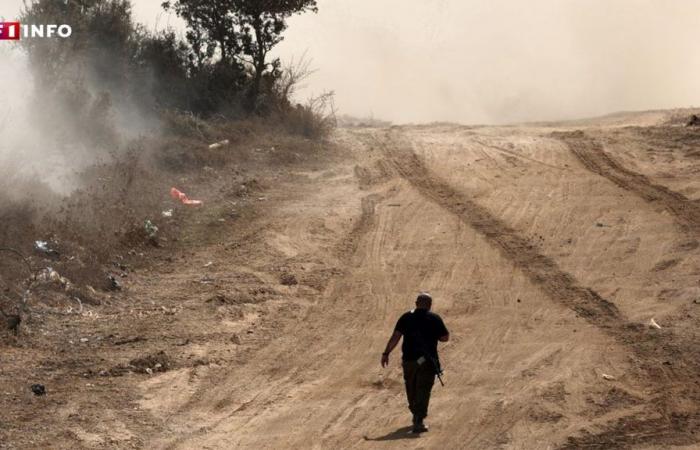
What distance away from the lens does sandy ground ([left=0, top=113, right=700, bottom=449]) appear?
11297 millimetres

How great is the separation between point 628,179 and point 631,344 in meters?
8.10

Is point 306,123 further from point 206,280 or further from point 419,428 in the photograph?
point 419,428

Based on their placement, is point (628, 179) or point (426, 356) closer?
point (426, 356)

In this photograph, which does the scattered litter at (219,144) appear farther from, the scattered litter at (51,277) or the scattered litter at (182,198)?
the scattered litter at (51,277)

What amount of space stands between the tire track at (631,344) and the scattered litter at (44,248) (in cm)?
690

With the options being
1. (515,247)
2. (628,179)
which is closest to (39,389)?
(515,247)

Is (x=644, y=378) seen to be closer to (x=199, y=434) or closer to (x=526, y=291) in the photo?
(x=526, y=291)

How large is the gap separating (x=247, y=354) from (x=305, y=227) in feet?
18.6

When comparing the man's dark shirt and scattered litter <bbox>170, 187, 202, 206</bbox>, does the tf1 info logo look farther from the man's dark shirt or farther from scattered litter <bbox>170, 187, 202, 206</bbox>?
the man's dark shirt

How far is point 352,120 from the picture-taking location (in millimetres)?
31828

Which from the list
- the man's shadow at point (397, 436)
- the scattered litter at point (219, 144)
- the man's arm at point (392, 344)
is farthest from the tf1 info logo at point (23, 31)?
the man's shadow at point (397, 436)

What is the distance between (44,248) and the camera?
1592cm

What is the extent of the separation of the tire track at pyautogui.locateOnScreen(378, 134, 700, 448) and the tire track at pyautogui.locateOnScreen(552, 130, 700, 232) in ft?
0.19

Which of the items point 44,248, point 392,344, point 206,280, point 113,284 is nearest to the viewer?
point 392,344
